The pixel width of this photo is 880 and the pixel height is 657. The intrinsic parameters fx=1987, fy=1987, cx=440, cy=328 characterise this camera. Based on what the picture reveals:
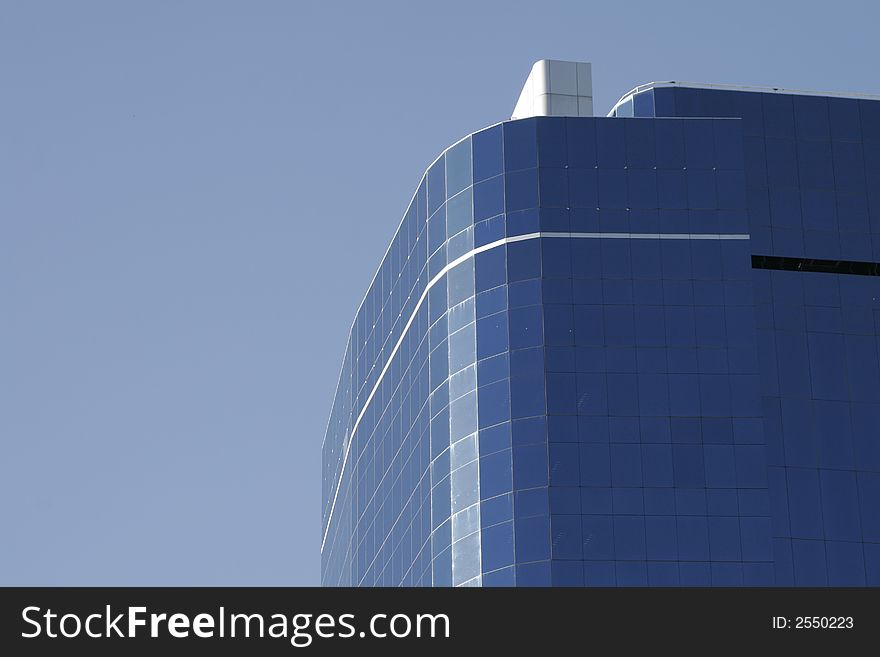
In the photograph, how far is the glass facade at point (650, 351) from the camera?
10275cm

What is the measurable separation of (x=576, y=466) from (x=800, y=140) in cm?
2664

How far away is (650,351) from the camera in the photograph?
4203 inches

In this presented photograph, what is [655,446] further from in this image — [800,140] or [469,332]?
[800,140]

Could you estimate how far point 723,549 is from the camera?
102 m

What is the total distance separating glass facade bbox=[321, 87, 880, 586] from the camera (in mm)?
102750

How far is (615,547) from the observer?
10181cm

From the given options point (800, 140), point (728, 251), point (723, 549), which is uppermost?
point (800, 140)

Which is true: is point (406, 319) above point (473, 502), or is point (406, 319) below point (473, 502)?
above
